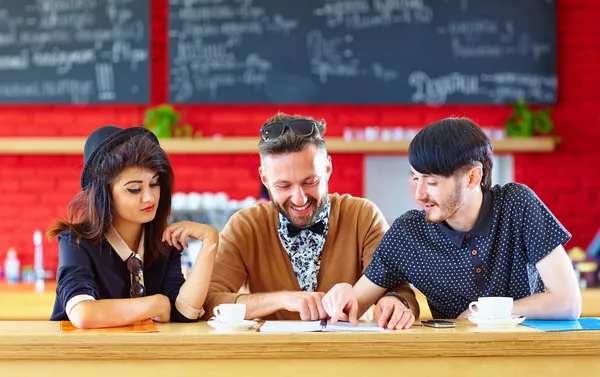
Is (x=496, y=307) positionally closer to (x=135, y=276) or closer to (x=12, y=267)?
(x=135, y=276)

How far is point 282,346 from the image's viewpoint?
188 centimetres

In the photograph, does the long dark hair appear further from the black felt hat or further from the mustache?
the mustache

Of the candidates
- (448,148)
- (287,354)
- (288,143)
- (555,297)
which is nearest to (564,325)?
(555,297)

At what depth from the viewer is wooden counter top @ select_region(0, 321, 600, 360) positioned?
1879mm

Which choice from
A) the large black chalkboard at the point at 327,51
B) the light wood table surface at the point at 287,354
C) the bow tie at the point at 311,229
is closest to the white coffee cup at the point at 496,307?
the light wood table surface at the point at 287,354

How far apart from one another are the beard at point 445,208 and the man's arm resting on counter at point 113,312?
2.42 ft

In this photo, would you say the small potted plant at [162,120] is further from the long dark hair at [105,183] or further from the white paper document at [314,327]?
the white paper document at [314,327]

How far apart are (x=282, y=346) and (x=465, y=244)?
26.6 inches

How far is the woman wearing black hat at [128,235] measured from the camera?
2277 millimetres

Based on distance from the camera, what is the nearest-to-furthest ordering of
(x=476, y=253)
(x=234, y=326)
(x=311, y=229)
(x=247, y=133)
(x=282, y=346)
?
(x=282, y=346) < (x=234, y=326) < (x=476, y=253) < (x=311, y=229) < (x=247, y=133)

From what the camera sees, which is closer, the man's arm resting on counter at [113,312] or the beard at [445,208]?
the man's arm resting on counter at [113,312]

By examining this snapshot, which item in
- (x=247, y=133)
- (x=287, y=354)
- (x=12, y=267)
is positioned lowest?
(x=12, y=267)

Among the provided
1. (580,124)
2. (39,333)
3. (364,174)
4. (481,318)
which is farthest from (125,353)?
(580,124)

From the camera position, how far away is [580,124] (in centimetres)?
544
